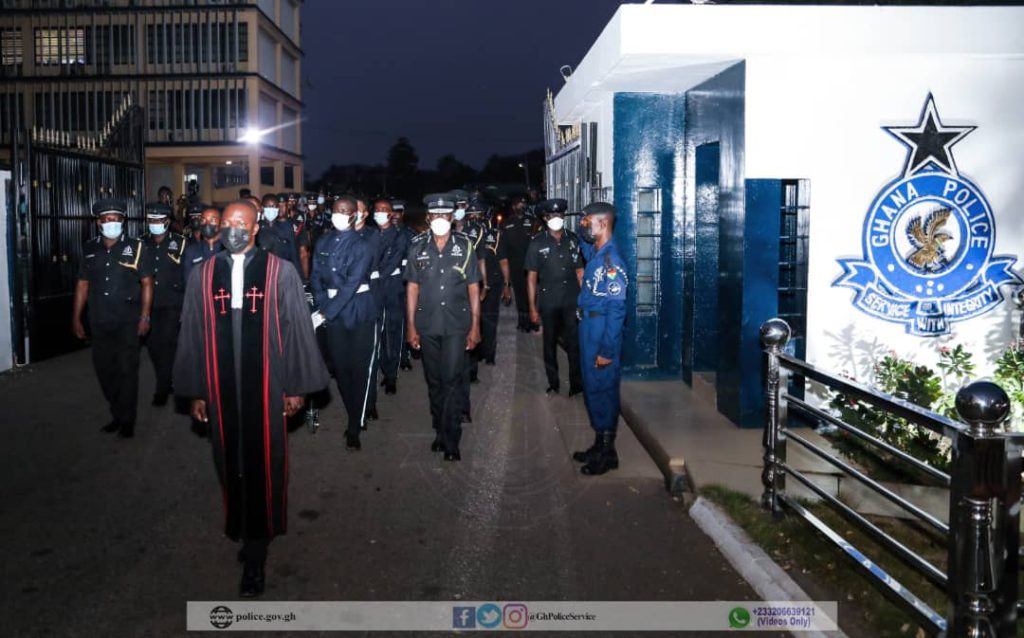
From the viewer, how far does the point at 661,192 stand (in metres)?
11.3

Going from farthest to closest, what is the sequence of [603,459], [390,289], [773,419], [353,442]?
[390,289], [353,442], [603,459], [773,419]

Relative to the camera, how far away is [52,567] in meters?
5.48

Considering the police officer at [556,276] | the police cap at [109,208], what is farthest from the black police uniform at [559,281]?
the police cap at [109,208]

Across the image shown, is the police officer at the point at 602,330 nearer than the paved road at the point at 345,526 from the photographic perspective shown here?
No

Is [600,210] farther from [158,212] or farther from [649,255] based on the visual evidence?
[158,212]

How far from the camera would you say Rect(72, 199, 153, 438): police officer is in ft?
28.4

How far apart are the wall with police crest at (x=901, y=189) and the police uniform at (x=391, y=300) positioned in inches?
171

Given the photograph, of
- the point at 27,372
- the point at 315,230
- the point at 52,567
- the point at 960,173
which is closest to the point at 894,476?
the point at 960,173

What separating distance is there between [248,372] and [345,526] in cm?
160

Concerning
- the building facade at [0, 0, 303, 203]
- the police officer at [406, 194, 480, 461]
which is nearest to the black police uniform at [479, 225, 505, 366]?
the police officer at [406, 194, 480, 461]

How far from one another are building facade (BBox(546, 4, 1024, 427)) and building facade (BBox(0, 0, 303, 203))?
131 feet

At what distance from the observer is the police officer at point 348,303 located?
8375mm

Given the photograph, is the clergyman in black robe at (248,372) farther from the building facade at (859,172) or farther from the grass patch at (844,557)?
the building facade at (859,172)

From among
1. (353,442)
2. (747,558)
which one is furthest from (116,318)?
(747,558)
